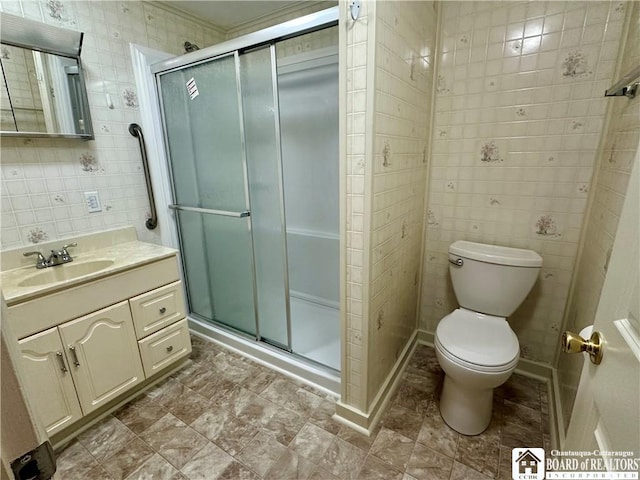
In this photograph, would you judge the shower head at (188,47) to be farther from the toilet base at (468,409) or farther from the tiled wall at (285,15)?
the toilet base at (468,409)

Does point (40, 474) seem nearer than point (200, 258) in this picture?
Yes

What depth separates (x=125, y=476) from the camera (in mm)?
1307

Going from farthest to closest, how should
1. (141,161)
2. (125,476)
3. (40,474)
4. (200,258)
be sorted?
(200,258) → (141,161) → (125,476) → (40,474)

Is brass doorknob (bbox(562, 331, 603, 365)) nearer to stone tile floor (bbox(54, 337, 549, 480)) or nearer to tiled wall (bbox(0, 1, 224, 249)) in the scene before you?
stone tile floor (bbox(54, 337, 549, 480))

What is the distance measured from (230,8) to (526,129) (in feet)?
6.56

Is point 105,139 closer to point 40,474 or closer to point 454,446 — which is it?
point 40,474

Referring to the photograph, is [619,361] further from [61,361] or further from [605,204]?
[61,361]

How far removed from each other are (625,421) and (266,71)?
177cm

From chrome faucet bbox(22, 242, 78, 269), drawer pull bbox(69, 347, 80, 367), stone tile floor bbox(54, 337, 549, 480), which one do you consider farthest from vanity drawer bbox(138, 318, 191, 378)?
chrome faucet bbox(22, 242, 78, 269)

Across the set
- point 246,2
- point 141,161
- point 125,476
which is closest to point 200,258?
point 141,161

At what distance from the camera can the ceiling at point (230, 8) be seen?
6.61 feet

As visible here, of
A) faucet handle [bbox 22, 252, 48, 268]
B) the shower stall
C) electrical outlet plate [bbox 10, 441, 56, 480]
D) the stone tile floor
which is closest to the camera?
electrical outlet plate [bbox 10, 441, 56, 480]

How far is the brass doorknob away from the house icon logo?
3.31 ft

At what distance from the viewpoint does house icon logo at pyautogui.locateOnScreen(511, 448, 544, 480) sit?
1.30 meters
